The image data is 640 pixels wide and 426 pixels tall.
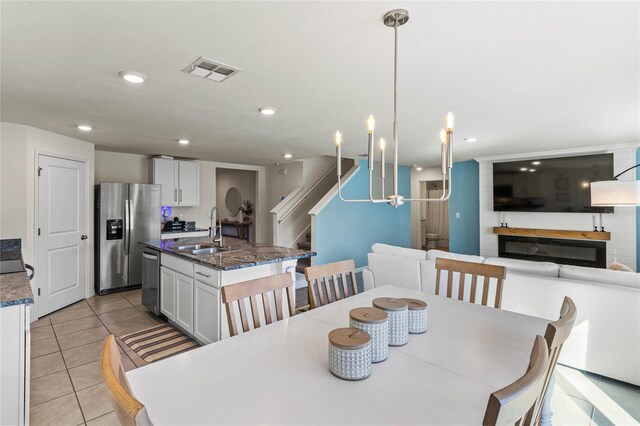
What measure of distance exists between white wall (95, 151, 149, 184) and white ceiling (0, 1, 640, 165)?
178 cm

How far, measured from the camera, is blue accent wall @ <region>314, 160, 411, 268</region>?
5.66m

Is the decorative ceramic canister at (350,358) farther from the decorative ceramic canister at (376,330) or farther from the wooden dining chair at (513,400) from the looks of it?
the wooden dining chair at (513,400)

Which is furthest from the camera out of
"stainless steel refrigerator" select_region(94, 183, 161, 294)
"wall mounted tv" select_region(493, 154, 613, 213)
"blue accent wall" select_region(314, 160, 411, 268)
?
"blue accent wall" select_region(314, 160, 411, 268)

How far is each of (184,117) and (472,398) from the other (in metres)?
3.42

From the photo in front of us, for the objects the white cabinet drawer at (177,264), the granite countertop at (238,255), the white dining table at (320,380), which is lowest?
the white dining table at (320,380)

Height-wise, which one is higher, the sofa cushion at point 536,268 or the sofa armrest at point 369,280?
the sofa cushion at point 536,268

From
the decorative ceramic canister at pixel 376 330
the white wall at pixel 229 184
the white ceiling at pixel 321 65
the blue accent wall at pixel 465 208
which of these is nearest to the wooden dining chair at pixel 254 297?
the decorative ceramic canister at pixel 376 330

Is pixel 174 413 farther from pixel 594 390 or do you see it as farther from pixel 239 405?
pixel 594 390

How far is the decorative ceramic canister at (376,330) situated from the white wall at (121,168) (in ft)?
19.1

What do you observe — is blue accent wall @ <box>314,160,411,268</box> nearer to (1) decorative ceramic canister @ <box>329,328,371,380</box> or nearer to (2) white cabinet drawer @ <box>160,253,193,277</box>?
(2) white cabinet drawer @ <box>160,253,193,277</box>

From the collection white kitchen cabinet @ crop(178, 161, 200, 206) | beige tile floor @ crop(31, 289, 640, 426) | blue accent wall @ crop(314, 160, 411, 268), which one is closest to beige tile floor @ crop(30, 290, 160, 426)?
beige tile floor @ crop(31, 289, 640, 426)

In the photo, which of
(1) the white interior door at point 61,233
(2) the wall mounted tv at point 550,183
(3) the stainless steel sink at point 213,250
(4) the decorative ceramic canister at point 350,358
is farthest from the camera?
(2) the wall mounted tv at point 550,183

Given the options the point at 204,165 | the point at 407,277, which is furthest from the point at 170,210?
the point at 407,277

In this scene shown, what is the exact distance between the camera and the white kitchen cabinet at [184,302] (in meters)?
3.11
